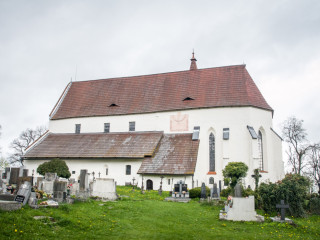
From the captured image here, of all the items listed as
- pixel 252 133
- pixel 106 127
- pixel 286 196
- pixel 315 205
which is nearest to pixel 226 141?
pixel 252 133

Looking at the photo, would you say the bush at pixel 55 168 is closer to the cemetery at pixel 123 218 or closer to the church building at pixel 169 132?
the church building at pixel 169 132

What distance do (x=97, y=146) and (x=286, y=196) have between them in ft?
64.6

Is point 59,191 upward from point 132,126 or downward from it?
downward

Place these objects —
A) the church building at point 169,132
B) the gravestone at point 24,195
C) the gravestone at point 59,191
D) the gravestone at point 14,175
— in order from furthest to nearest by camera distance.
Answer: the church building at point 169,132
the gravestone at point 14,175
the gravestone at point 59,191
the gravestone at point 24,195

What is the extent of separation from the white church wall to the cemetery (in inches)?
399

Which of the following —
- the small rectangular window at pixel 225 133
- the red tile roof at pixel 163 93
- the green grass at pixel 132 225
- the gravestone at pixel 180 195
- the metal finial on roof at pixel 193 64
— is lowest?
the green grass at pixel 132 225

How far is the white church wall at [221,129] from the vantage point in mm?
26875

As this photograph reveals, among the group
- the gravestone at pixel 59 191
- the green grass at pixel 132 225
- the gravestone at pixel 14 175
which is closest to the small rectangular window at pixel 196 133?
the green grass at pixel 132 225

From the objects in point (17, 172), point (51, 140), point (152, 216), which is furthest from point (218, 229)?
point (51, 140)

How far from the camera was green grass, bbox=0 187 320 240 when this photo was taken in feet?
28.9

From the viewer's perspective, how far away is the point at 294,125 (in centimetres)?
3656

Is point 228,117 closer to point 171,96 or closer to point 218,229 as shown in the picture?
point 171,96

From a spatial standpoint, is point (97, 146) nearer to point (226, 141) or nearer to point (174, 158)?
point (174, 158)

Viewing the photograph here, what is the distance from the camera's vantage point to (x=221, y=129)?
2812 cm
